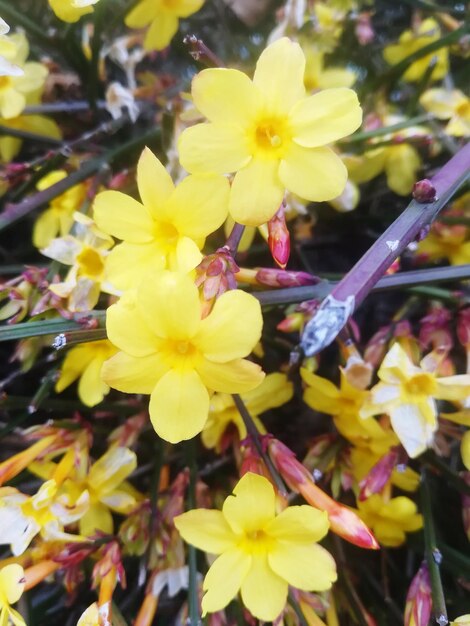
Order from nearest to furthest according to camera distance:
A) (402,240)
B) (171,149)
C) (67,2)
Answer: (402,240)
(67,2)
(171,149)

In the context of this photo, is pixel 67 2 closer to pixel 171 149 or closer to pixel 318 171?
pixel 171 149

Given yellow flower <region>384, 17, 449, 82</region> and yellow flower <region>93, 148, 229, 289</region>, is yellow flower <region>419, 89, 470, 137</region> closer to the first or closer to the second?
yellow flower <region>384, 17, 449, 82</region>

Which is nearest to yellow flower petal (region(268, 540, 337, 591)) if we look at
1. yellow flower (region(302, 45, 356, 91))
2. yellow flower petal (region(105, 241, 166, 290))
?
yellow flower petal (region(105, 241, 166, 290))

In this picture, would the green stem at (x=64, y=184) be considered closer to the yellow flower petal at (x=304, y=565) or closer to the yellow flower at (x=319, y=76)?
Answer: the yellow flower at (x=319, y=76)

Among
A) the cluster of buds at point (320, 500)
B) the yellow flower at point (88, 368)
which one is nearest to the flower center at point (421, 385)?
the cluster of buds at point (320, 500)

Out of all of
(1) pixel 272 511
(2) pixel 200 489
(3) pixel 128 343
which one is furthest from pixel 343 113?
(2) pixel 200 489

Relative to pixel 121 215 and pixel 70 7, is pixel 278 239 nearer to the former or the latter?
pixel 121 215
